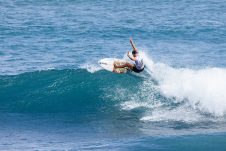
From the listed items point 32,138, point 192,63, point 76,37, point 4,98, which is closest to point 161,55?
point 192,63

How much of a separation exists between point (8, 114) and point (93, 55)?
39.6 ft

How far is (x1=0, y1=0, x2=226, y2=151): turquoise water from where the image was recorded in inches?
1108

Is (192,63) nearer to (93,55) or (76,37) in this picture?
(93,55)

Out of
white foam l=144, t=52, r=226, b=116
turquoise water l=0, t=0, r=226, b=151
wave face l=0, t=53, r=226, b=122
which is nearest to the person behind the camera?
turquoise water l=0, t=0, r=226, b=151

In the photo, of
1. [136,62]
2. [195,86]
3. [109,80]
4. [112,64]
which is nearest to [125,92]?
[109,80]

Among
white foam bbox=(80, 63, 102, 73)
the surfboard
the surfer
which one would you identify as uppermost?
white foam bbox=(80, 63, 102, 73)

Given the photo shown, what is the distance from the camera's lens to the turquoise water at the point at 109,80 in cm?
2814

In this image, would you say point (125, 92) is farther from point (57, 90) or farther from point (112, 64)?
point (57, 90)

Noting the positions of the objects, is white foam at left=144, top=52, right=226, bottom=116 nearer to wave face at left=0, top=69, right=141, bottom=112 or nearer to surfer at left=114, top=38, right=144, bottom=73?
wave face at left=0, top=69, right=141, bottom=112

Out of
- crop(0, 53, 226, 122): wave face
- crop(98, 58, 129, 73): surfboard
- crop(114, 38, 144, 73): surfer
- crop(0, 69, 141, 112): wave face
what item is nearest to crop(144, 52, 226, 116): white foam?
crop(0, 53, 226, 122): wave face

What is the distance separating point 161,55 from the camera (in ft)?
142

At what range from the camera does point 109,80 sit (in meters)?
35.3

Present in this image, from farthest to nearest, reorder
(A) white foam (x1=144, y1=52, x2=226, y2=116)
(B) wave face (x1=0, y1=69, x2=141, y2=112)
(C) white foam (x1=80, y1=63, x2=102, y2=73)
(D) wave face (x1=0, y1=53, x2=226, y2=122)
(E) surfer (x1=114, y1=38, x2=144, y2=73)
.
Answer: (C) white foam (x1=80, y1=63, x2=102, y2=73), (B) wave face (x1=0, y1=69, x2=141, y2=112), (A) white foam (x1=144, y1=52, x2=226, y2=116), (D) wave face (x1=0, y1=53, x2=226, y2=122), (E) surfer (x1=114, y1=38, x2=144, y2=73)

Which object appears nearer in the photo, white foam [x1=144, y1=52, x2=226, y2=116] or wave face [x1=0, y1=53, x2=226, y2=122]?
wave face [x1=0, y1=53, x2=226, y2=122]
